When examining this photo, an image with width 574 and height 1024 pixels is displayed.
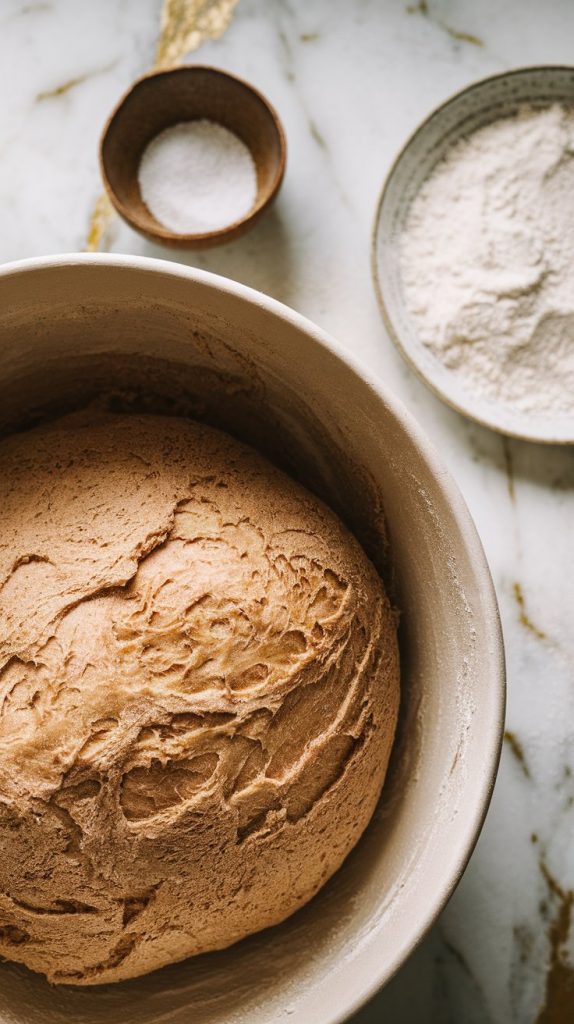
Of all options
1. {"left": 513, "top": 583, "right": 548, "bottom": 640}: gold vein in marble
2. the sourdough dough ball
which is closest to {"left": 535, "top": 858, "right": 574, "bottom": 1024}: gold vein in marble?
{"left": 513, "top": 583, "right": 548, "bottom": 640}: gold vein in marble

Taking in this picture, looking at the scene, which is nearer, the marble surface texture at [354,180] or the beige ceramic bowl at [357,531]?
the beige ceramic bowl at [357,531]

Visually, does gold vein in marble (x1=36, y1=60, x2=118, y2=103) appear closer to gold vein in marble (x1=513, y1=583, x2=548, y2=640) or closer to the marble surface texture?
the marble surface texture

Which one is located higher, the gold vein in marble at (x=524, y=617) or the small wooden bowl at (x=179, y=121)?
the small wooden bowl at (x=179, y=121)

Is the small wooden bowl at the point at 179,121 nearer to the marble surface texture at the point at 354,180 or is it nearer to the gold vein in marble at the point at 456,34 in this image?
the marble surface texture at the point at 354,180

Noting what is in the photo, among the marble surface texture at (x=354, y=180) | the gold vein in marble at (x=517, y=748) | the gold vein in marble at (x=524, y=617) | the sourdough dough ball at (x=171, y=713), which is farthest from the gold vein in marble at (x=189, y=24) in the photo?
the gold vein in marble at (x=517, y=748)

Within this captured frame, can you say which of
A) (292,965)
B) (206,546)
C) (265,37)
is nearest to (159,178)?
(265,37)

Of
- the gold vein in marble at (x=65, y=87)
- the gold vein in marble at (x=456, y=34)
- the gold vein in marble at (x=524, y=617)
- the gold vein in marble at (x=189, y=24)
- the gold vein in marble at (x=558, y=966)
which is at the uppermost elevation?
the gold vein in marble at (x=65, y=87)

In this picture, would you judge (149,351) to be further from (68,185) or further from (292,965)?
(292,965)
